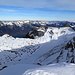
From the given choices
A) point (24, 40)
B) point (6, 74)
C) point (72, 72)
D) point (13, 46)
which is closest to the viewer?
point (72, 72)

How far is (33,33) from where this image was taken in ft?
648

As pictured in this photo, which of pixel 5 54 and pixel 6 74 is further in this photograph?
pixel 5 54

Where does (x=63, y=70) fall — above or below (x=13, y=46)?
above

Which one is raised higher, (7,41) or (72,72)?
(72,72)

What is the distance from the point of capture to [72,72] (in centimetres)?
1770

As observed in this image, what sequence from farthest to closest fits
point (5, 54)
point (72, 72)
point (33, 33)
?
point (33, 33)
point (5, 54)
point (72, 72)

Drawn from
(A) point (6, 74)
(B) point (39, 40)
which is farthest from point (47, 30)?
(A) point (6, 74)

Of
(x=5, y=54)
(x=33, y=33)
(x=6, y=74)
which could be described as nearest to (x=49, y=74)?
(x=6, y=74)

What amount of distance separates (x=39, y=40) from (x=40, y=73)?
15763 centimetres

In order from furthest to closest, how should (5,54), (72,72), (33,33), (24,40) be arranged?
1. (33,33)
2. (24,40)
3. (5,54)
4. (72,72)

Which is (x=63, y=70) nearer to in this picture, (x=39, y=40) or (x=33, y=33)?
(x=39, y=40)

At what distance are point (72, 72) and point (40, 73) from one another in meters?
2.79

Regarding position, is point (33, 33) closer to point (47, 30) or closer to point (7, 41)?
point (47, 30)

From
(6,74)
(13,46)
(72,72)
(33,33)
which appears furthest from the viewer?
(33,33)
